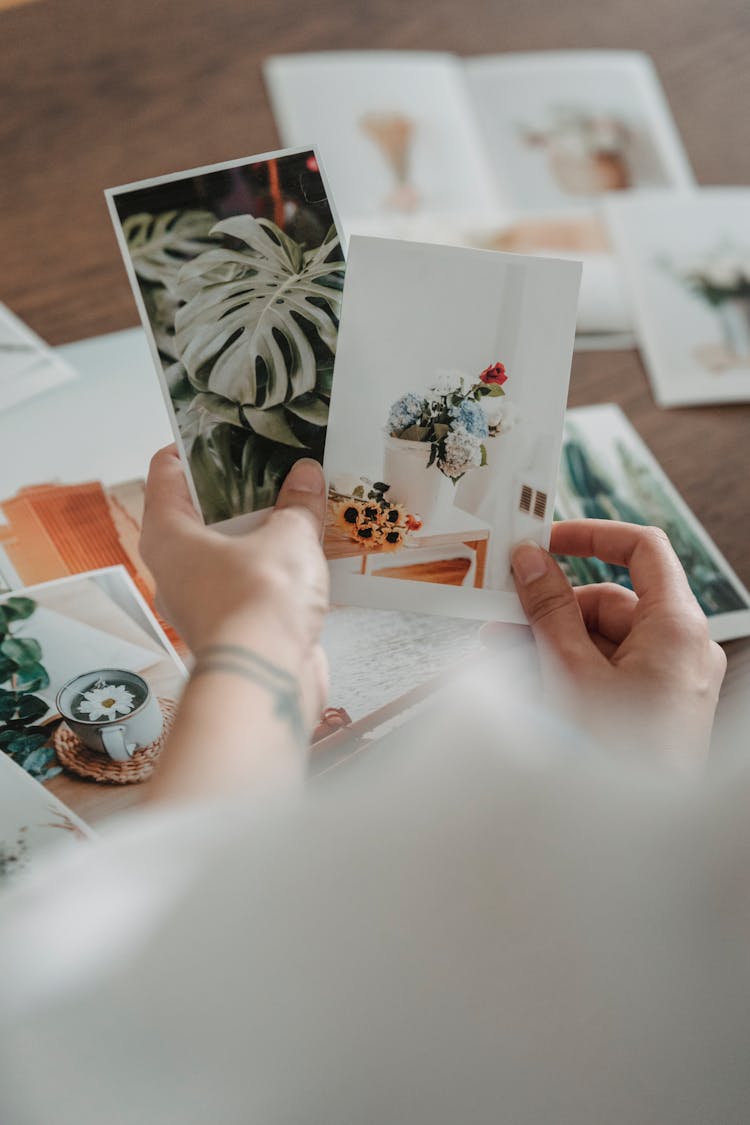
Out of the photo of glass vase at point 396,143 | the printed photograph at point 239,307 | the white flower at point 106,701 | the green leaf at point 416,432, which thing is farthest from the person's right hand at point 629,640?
the photo of glass vase at point 396,143

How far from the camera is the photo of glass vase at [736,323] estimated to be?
107 cm

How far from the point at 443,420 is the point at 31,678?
38 cm

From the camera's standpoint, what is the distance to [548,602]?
2.31 ft

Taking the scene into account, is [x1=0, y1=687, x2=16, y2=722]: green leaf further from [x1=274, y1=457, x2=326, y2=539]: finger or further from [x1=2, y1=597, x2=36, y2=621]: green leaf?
[x1=274, y1=457, x2=326, y2=539]: finger

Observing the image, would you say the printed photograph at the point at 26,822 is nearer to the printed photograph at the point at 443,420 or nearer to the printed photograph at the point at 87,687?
the printed photograph at the point at 87,687

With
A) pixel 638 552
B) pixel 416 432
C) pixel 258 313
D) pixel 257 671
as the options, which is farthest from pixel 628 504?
pixel 257 671

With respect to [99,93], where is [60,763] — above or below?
below

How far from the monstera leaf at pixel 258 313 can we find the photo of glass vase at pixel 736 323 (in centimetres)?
59

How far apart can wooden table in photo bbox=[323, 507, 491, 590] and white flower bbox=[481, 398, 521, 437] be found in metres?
0.07

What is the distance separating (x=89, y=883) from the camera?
0.36 meters

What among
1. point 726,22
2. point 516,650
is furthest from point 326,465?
point 726,22

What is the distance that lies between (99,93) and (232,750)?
0.99 m

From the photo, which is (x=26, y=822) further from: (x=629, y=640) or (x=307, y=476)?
(x=629, y=640)

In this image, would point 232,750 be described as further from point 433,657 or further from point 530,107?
point 530,107
